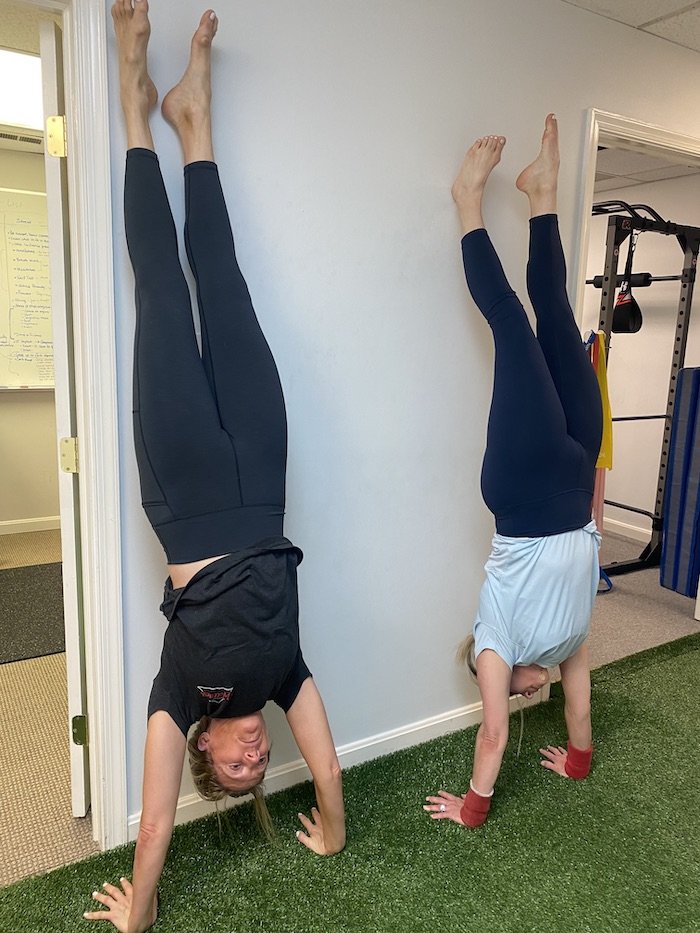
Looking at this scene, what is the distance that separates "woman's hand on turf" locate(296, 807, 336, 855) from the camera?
1819mm

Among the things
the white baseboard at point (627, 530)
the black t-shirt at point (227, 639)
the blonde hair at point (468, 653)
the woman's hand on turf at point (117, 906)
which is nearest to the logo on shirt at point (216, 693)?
the black t-shirt at point (227, 639)

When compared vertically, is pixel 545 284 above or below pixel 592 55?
below

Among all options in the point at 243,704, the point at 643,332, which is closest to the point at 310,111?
the point at 243,704

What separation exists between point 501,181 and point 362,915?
6.75 ft

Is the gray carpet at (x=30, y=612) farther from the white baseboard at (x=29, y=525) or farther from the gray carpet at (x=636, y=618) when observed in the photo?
the gray carpet at (x=636, y=618)

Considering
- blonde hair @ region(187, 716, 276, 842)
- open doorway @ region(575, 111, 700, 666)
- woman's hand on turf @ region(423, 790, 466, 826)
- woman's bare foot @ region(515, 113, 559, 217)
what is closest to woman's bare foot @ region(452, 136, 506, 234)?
woman's bare foot @ region(515, 113, 559, 217)

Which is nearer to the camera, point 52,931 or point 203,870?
point 52,931

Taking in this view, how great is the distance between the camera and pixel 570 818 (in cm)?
200

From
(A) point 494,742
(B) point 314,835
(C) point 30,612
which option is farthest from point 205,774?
(C) point 30,612

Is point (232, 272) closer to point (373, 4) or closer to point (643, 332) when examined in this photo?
point (373, 4)

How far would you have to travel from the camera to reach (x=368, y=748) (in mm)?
2234

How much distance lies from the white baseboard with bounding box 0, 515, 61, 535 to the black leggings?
3233 millimetres

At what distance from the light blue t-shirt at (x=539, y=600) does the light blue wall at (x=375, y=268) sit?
351mm

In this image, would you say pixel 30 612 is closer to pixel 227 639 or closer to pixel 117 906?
pixel 117 906
